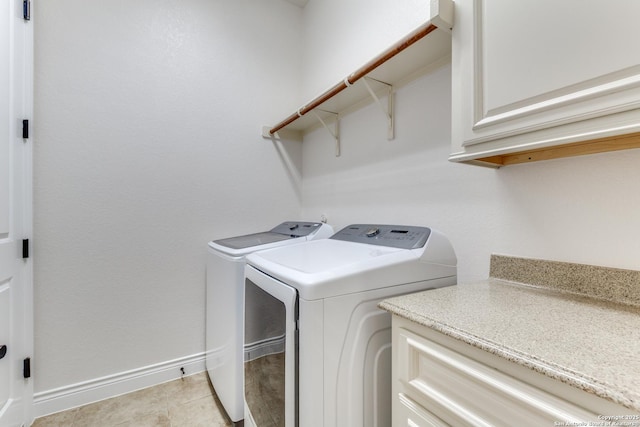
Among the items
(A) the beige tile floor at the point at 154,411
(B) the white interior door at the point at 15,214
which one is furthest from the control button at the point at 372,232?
(B) the white interior door at the point at 15,214

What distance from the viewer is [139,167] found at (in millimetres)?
1868

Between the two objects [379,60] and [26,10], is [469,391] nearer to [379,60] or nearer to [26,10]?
[379,60]

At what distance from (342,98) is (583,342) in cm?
162

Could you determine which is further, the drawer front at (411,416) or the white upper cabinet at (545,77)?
the drawer front at (411,416)

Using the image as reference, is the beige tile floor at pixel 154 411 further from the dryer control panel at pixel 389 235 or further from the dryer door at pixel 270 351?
the dryer control panel at pixel 389 235

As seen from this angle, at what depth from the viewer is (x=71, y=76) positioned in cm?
168

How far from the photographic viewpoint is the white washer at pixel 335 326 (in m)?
0.90

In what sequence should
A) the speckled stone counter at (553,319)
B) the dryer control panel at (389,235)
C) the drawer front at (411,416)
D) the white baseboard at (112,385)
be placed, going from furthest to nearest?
the white baseboard at (112,385) → the dryer control panel at (389,235) → the drawer front at (411,416) → the speckled stone counter at (553,319)

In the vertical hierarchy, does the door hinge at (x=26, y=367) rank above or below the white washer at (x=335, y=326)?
below

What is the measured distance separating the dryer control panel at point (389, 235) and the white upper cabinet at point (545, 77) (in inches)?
14.2

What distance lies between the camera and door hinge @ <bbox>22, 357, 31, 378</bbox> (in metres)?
1.54

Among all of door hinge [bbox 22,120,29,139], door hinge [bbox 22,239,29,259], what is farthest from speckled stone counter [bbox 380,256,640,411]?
door hinge [bbox 22,120,29,139]

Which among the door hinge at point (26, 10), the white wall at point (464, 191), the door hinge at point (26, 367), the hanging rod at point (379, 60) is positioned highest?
the door hinge at point (26, 10)

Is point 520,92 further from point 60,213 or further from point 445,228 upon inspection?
point 60,213
